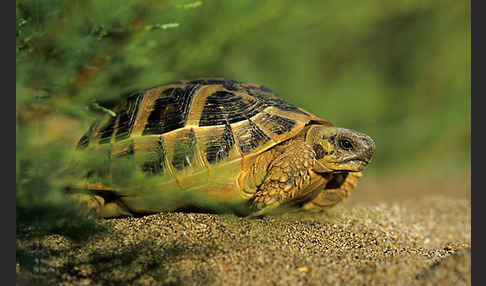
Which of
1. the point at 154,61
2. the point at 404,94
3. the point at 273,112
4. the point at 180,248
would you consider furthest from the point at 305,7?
the point at 404,94

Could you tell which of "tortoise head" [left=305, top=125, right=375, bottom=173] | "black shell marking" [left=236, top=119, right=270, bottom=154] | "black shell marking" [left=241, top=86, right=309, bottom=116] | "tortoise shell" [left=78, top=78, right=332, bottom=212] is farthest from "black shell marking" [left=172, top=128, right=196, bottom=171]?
"tortoise head" [left=305, top=125, right=375, bottom=173]

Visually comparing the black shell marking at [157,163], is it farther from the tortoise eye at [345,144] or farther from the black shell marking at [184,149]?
the tortoise eye at [345,144]

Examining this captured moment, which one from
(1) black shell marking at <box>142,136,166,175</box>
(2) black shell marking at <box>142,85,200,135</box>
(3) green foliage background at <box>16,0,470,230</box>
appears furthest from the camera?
(2) black shell marking at <box>142,85,200,135</box>

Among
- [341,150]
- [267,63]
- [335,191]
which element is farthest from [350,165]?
[267,63]

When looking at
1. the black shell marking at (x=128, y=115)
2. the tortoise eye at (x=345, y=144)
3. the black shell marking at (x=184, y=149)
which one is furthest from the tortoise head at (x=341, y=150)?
the black shell marking at (x=128, y=115)

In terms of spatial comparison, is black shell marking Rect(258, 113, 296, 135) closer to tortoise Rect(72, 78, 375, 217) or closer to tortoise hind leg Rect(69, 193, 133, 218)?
tortoise Rect(72, 78, 375, 217)

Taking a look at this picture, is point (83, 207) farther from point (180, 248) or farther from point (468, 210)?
point (468, 210)
